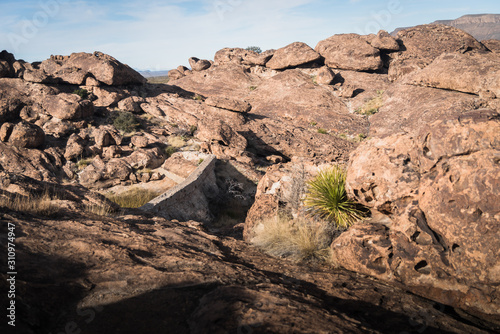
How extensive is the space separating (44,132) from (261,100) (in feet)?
60.3

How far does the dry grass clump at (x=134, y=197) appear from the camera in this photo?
12562 millimetres

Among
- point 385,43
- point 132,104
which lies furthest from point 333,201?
point 385,43

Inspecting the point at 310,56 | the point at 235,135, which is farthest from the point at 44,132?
the point at 310,56

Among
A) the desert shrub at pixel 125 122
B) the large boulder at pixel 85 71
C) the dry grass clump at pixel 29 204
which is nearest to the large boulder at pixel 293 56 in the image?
the large boulder at pixel 85 71

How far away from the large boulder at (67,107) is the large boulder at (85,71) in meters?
3.49

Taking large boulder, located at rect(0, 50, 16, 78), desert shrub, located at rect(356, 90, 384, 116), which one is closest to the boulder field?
desert shrub, located at rect(356, 90, 384, 116)

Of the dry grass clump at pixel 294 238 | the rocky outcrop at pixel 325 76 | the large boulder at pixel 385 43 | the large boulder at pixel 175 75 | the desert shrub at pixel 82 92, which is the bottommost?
the dry grass clump at pixel 294 238

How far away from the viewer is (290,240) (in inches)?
249

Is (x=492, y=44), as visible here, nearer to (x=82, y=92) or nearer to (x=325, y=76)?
(x=325, y=76)

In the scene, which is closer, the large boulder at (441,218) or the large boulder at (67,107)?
the large boulder at (441,218)

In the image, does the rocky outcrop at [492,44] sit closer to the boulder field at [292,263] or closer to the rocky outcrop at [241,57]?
the rocky outcrop at [241,57]

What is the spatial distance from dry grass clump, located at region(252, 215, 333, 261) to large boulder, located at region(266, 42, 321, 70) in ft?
92.6

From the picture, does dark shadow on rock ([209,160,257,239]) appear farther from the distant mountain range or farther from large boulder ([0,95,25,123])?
the distant mountain range

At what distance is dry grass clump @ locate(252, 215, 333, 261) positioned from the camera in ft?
19.3
